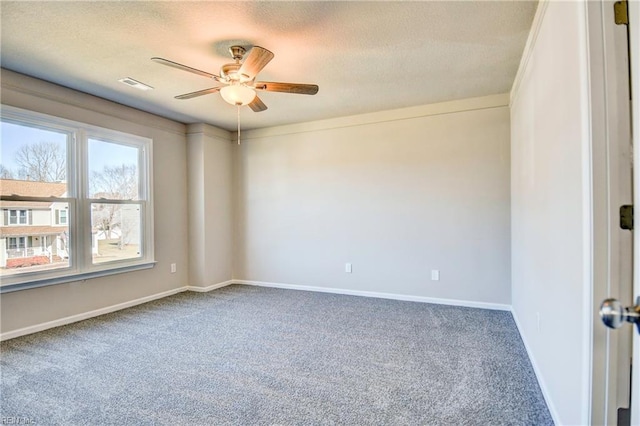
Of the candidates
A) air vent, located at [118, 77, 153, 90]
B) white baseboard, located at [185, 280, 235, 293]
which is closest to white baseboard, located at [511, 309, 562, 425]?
white baseboard, located at [185, 280, 235, 293]

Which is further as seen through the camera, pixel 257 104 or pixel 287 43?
pixel 257 104

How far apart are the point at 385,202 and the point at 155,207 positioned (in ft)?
10.6

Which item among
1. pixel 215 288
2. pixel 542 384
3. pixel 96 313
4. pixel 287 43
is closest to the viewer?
pixel 542 384

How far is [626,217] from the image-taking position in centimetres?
115

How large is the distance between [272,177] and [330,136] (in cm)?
114

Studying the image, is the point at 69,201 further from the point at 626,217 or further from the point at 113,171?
the point at 626,217

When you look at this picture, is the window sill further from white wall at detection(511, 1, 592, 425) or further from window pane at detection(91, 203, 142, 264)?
white wall at detection(511, 1, 592, 425)

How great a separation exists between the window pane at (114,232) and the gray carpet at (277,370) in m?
0.76

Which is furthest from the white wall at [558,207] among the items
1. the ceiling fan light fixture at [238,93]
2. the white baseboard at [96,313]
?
the white baseboard at [96,313]

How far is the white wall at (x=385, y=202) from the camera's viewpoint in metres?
3.83

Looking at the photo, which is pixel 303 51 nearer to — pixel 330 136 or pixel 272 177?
pixel 330 136

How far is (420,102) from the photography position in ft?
13.1

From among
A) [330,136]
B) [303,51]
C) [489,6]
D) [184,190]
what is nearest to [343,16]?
[303,51]

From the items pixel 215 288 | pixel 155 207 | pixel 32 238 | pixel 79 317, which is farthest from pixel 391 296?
pixel 32 238
